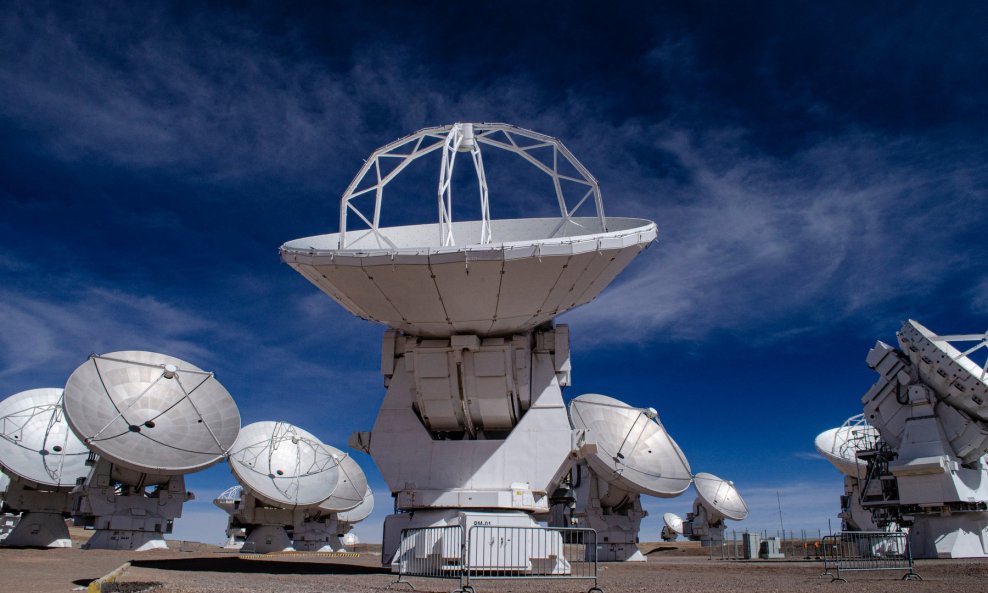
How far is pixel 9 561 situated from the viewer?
23.1 meters

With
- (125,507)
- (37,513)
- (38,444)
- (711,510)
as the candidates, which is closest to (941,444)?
(711,510)

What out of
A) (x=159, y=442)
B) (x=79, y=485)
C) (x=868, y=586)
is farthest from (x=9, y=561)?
(x=868, y=586)

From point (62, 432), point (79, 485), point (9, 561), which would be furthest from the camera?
point (62, 432)

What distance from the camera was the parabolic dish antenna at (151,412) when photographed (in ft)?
95.7

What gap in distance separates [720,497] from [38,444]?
148 feet

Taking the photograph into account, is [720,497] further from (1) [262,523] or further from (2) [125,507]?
(2) [125,507]

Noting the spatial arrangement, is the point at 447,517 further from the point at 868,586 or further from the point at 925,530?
the point at 925,530

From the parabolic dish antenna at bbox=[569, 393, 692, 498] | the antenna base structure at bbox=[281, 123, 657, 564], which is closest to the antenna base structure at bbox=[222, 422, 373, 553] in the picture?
the parabolic dish antenna at bbox=[569, 393, 692, 498]

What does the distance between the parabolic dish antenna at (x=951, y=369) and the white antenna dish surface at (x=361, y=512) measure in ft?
149

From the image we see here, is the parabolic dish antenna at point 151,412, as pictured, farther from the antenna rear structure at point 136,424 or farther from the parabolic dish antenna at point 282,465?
the parabolic dish antenna at point 282,465

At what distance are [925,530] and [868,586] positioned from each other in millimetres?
20111

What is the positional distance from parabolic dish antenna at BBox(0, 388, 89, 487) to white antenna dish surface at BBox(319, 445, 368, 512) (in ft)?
50.1

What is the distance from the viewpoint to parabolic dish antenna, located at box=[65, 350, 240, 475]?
1148 inches

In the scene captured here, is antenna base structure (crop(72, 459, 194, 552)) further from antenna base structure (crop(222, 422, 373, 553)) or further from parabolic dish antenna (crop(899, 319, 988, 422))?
parabolic dish antenna (crop(899, 319, 988, 422))
